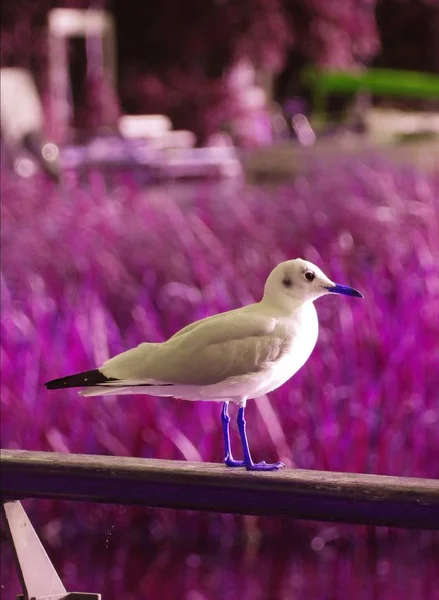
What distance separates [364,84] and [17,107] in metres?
12.8

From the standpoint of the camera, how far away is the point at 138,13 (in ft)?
64.0

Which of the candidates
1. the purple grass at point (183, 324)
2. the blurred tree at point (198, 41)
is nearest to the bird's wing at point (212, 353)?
the purple grass at point (183, 324)

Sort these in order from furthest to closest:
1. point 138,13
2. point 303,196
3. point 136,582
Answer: point 138,13, point 303,196, point 136,582

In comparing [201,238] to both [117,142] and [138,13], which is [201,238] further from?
[138,13]

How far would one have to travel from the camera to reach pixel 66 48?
18.7 m

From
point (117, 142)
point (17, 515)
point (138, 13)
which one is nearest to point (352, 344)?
point (17, 515)

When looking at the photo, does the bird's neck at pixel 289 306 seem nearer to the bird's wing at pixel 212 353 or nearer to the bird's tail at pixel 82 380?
the bird's wing at pixel 212 353

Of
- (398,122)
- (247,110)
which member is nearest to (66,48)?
(247,110)

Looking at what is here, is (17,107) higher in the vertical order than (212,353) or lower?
lower

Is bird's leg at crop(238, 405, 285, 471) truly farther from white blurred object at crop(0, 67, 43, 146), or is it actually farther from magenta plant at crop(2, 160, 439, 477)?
white blurred object at crop(0, 67, 43, 146)

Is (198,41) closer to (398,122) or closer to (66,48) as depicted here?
(66,48)

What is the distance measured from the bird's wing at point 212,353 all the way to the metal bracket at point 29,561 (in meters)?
0.44

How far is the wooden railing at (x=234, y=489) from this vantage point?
93.4 inches

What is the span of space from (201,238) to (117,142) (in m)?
8.24
